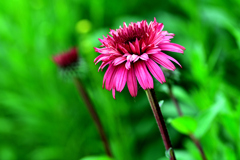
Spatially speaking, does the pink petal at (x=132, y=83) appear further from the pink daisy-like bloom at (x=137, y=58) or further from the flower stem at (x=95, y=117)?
the flower stem at (x=95, y=117)

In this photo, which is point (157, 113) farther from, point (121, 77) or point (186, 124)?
point (186, 124)

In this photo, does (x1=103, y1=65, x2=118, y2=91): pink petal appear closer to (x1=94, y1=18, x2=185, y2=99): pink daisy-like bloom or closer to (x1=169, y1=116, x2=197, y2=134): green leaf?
(x1=94, y1=18, x2=185, y2=99): pink daisy-like bloom

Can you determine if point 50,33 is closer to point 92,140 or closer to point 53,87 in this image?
point 53,87

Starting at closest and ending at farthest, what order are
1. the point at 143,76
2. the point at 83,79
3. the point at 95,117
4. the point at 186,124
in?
the point at 143,76
the point at 186,124
the point at 95,117
the point at 83,79

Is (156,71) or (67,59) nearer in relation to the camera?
(156,71)

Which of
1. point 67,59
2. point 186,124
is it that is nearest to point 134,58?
point 186,124

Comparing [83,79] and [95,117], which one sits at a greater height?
[83,79]

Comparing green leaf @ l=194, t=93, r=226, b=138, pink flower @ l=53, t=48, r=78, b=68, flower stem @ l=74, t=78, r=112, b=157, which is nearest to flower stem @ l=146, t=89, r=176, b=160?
green leaf @ l=194, t=93, r=226, b=138
